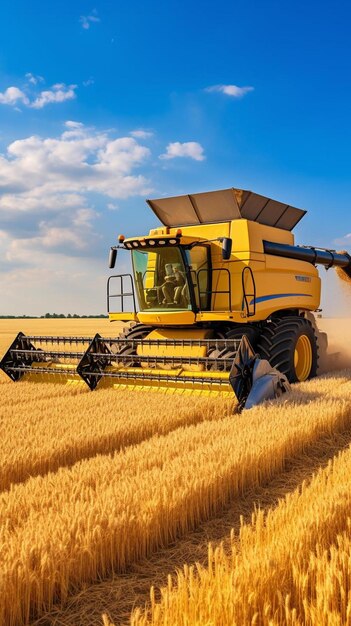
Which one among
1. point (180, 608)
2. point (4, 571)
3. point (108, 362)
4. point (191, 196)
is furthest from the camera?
point (191, 196)

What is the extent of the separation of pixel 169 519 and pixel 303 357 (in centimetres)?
703

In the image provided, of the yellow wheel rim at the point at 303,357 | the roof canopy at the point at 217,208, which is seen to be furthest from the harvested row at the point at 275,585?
the yellow wheel rim at the point at 303,357

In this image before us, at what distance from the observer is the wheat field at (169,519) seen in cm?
233

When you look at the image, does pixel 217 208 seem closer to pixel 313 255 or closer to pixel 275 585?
pixel 313 255

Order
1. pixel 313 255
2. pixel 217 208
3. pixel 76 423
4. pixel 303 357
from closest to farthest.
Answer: pixel 76 423
pixel 217 208
pixel 303 357
pixel 313 255

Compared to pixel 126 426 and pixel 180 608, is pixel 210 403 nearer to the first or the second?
pixel 126 426

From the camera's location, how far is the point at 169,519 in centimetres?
355

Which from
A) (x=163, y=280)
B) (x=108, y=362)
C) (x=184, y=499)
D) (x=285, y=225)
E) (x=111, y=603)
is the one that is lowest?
(x=111, y=603)

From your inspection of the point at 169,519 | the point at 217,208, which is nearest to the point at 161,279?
the point at 217,208

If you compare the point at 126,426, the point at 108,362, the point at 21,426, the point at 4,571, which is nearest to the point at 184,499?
the point at 4,571

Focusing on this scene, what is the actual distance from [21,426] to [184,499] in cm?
276

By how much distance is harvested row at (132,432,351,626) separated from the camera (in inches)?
83.0

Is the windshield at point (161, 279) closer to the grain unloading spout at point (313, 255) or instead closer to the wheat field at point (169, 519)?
the grain unloading spout at point (313, 255)

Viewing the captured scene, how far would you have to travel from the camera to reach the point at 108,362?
8789 millimetres
